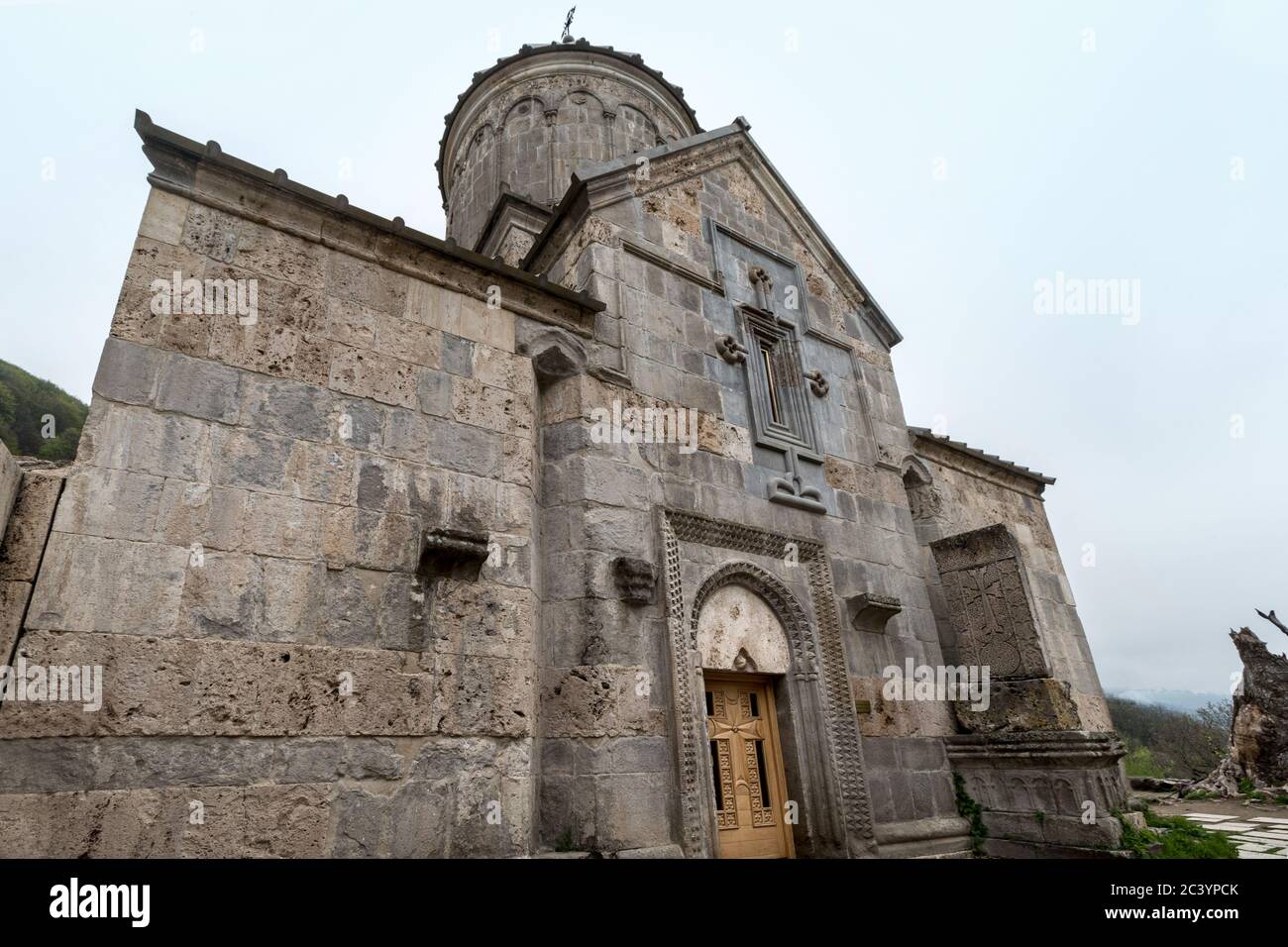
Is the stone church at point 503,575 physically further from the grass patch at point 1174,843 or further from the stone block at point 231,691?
the grass patch at point 1174,843

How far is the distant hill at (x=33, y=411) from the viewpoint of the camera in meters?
17.2

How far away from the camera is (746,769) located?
5.95 metres

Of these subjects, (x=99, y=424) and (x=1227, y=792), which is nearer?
(x=99, y=424)

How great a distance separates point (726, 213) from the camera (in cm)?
848

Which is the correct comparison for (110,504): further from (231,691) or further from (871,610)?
(871,610)

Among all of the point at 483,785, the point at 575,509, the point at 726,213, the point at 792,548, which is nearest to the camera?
the point at 483,785

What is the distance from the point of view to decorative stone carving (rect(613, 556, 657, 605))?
533 cm

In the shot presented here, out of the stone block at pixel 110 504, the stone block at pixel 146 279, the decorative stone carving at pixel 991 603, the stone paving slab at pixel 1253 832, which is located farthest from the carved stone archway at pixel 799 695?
the stone paving slab at pixel 1253 832

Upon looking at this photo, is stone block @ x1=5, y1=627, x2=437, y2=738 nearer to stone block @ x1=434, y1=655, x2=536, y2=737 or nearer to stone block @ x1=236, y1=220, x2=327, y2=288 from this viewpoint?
stone block @ x1=434, y1=655, x2=536, y2=737

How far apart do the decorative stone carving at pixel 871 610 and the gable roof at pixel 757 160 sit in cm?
446

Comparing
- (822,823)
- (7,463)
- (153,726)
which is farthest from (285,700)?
(822,823)

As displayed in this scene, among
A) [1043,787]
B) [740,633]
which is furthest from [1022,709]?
[740,633]

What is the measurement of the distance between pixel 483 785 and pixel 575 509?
218 centimetres

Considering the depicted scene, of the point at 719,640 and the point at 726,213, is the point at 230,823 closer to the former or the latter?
the point at 719,640
